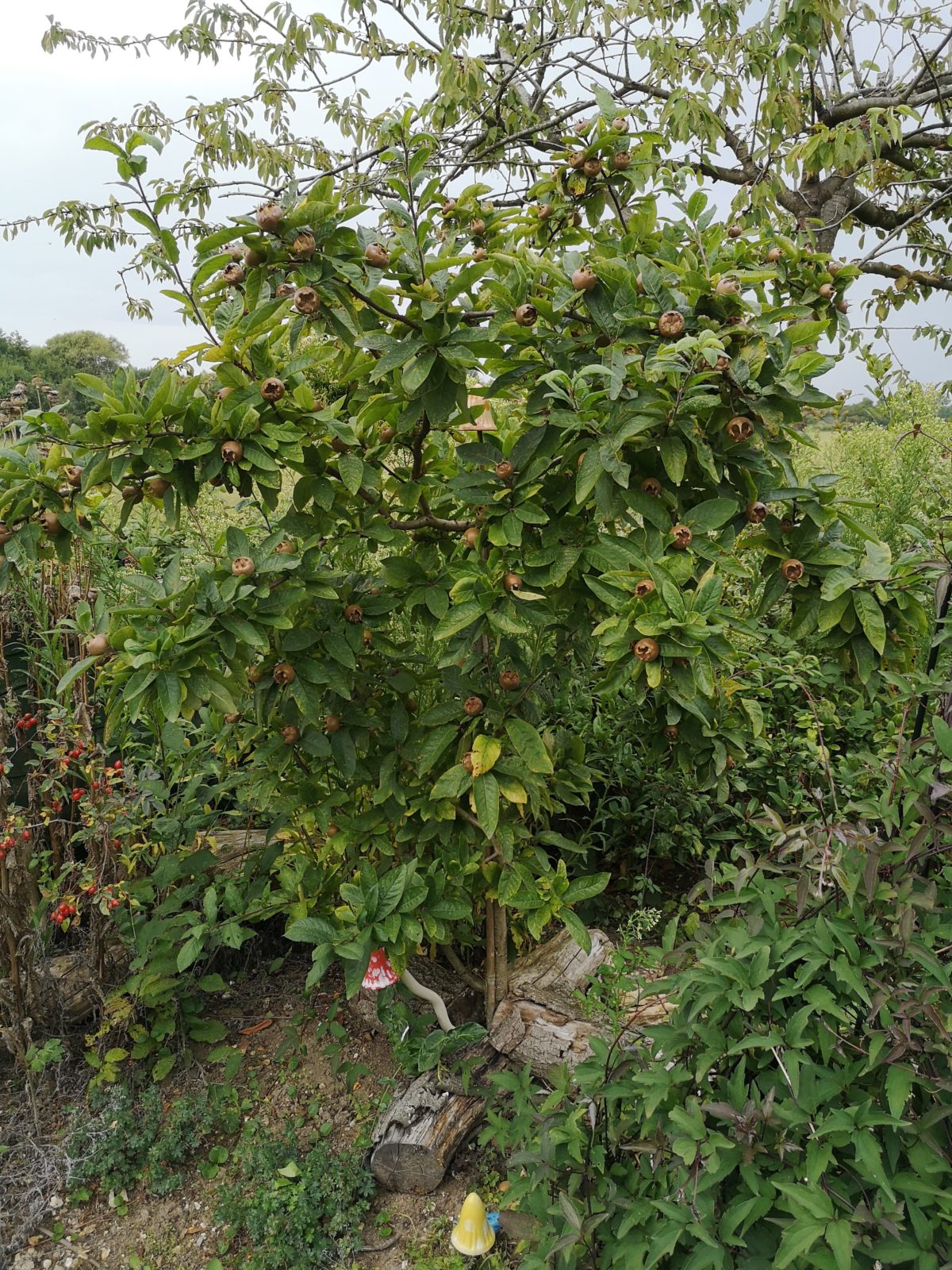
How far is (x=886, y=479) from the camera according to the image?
13.2ft

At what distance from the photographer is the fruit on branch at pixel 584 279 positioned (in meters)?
1.36

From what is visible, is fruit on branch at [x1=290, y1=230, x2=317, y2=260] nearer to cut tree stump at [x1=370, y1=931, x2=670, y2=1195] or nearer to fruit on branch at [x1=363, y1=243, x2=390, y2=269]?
fruit on branch at [x1=363, y1=243, x2=390, y2=269]

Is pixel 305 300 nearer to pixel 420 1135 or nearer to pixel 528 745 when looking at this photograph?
pixel 528 745

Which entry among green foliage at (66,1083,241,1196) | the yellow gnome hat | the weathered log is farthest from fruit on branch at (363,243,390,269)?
green foliage at (66,1083,241,1196)

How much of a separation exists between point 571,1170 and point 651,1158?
0.15 m

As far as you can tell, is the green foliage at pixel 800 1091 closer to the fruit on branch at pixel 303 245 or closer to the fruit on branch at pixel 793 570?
the fruit on branch at pixel 793 570

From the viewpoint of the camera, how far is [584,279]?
1363mm

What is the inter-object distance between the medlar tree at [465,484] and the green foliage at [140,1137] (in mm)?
739

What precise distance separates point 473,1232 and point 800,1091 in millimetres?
831

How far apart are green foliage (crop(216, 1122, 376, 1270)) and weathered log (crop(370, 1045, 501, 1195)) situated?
6 cm

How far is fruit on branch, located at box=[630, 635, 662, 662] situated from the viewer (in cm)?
124

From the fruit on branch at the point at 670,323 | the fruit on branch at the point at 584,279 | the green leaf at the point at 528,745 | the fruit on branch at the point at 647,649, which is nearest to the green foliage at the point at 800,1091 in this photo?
the fruit on branch at the point at 647,649

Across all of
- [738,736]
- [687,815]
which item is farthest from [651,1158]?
[687,815]

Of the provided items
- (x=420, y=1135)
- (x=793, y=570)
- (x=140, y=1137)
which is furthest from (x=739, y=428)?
(x=140, y=1137)
